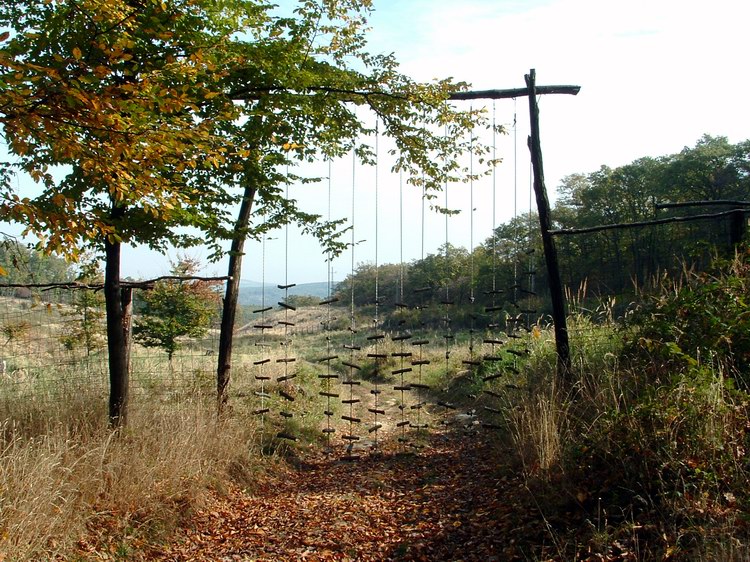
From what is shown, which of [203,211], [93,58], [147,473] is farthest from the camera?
[203,211]

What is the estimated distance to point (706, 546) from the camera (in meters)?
3.28

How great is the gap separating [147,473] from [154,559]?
804 millimetres

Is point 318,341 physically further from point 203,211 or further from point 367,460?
point 203,211

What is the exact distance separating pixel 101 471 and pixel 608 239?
17.5 m

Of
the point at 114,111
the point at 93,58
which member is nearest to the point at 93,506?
the point at 114,111

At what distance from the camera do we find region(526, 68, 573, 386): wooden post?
666 cm

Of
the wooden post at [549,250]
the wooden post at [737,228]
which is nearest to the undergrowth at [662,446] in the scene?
the wooden post at [737,228]

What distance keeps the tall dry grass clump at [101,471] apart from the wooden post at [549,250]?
12.5ft

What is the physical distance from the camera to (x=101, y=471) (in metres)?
4.77

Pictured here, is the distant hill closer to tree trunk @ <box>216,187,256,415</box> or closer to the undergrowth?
tree trunk @ <box>216,187,256,415</box>

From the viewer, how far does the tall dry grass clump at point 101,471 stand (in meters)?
3.93

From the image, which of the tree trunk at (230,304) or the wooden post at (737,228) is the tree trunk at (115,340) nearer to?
the tree trunk at (230,304)

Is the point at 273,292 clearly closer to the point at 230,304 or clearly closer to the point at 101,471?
the point at 230,304

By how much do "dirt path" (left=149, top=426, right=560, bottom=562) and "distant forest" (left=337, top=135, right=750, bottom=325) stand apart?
858cm
